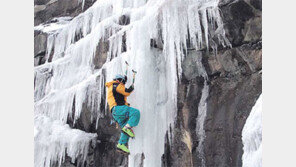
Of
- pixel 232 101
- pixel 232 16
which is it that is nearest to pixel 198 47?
pixel 232 16

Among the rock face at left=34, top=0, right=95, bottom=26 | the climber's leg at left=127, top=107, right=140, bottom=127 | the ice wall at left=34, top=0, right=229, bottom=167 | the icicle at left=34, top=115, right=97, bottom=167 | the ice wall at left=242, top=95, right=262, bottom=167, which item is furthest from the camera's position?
the rock face at left=34, top=0, right=95, bottom=26

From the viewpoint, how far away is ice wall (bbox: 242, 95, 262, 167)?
3.92 metres

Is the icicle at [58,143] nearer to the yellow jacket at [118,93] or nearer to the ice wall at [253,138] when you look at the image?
the yellow jacket at [118,93]

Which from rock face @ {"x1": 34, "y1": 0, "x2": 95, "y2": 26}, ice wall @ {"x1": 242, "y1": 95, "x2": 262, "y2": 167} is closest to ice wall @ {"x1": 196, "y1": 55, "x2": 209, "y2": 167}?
ice wall @ {"x1": 242, "y1": 95, "x2": 262, "y2": 167}

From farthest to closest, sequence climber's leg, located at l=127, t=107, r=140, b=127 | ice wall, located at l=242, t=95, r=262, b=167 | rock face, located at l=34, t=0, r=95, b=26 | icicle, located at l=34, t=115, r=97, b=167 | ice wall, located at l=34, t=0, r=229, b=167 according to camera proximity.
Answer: rock face, located at l=34, t=0, r=95, b=26 < icicle, located at l=34, t=115, r=97, b=167 < ice wall, located at l=34, t=0, r=229, b=167 < climber's leg, located at l=127, t=107, r=140, b=127 < ice wall, located at l=242, t=95, r=262, b=167

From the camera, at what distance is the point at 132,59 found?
490 centimetres

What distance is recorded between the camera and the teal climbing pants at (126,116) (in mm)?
4449

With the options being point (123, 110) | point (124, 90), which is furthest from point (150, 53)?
point (123, 110)

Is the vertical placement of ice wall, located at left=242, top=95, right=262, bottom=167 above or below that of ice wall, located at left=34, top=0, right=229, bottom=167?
below

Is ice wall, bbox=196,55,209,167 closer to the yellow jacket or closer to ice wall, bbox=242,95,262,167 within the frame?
ice wall, bbox=242,95,262,167

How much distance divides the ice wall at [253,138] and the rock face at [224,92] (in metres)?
0.13

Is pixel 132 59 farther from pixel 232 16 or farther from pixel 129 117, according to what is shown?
pixel 232 16

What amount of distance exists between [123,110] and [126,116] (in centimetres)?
10

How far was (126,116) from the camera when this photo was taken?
4.53 metres
